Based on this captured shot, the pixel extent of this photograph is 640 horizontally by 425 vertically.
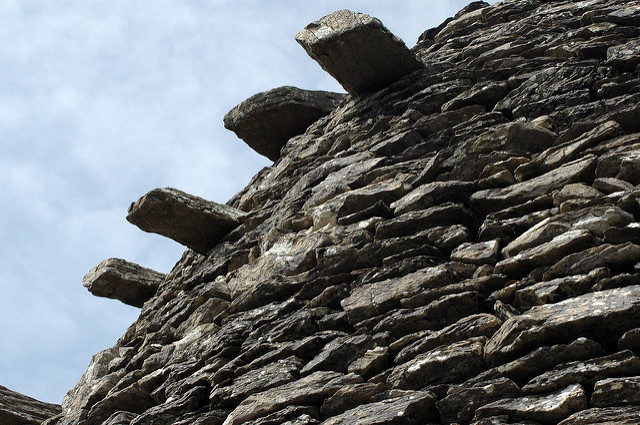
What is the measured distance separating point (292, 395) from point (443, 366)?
6.22 ft

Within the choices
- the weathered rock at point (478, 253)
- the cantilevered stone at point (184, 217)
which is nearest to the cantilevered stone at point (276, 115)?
the cantilevered stone at point (184, 217)

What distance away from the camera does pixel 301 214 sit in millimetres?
13141

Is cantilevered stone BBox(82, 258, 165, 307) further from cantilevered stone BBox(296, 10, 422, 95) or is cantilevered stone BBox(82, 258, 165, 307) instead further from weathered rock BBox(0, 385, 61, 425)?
cantilevered stone BBox(296, 10, 422, 95)

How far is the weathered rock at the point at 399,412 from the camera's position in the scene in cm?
709

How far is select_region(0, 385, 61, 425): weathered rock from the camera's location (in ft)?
49.7

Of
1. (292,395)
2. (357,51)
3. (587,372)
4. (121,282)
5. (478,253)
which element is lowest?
(587,372)

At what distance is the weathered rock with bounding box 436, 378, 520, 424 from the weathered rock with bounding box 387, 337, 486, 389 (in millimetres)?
351

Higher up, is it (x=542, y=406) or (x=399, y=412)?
(x=399, y=412)

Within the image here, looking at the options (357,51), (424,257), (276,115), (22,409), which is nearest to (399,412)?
(424,257)

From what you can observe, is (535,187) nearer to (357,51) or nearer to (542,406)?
(542,406)

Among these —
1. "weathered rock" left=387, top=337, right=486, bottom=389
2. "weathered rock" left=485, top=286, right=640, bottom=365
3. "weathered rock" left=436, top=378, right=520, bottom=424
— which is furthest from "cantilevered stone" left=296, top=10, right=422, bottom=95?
"weathered rock" left=436, top=378, right=520, bottom=424

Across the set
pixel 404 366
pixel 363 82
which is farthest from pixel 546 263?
pixel 363 82

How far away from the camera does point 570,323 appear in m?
7.07

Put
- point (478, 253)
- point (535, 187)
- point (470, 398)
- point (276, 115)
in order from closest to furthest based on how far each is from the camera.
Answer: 1. point (470, 398)
2. point (478, 253)
3. point (535, 187)
4. point (276, 115)
